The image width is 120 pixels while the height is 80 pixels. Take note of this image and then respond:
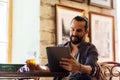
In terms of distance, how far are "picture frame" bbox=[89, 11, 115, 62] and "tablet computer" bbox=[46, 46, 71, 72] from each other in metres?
1.69

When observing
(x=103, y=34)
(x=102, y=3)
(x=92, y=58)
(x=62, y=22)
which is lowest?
(x=92, y=58)

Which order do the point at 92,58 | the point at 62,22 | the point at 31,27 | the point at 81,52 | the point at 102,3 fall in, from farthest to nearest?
the point at 102,3 → the point at 62,22 → the point at 31,27 → the point at 81,52 → the point at 92,58

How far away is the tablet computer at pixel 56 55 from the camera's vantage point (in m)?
1.55

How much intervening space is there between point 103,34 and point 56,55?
1.93 meters

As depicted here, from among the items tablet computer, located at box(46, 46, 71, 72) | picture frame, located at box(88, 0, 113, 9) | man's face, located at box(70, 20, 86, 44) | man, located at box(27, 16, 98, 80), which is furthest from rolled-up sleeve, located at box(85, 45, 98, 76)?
picture frame, located at box(88, 0, 113, 9)

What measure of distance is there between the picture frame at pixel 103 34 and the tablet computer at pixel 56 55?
1.69m

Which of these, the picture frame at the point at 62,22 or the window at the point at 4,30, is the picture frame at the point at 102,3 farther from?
the window at the point at 4,30

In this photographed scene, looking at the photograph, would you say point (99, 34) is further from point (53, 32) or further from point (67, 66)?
point (67, 66)

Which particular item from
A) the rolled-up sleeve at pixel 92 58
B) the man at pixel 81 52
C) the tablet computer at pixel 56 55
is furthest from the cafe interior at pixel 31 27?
the tablet computer at pixel 56 55

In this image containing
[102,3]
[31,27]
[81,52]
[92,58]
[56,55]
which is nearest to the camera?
[56,55]

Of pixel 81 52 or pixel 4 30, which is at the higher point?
pixel 4 30

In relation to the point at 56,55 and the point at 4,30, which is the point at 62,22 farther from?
the point at 56,55

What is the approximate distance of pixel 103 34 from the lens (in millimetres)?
3391

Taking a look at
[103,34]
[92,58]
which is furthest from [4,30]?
[103,34]
